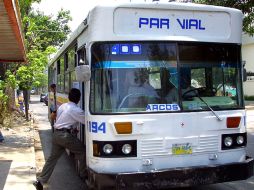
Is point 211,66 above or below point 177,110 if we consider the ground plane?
above

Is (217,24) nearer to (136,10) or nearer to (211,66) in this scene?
(211,66)

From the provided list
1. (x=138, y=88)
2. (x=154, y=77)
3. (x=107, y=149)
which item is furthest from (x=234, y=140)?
(x=107, y=149)

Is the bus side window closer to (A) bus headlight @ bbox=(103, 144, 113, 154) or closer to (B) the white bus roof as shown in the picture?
(B) the white bus roof

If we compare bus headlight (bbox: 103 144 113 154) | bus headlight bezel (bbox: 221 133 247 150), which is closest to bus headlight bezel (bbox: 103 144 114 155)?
bus headlight (bbox: 103 144 113 154)

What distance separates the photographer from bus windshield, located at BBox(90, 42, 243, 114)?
5.75 metres

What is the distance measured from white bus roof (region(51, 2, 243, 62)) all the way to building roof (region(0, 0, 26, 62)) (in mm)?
1056

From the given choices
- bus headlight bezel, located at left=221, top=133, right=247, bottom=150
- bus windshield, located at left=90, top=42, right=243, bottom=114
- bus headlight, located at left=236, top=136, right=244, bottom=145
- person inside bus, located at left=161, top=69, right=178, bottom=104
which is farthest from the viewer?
bus headlight, located at left=236, top=136, right=244, bottom=145

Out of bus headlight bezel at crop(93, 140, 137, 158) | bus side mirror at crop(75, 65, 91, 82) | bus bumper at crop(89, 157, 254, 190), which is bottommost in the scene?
bus bumper at crop(89, 157, 254, 190)

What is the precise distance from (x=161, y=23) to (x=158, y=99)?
107cm

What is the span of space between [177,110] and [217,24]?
4.78ft

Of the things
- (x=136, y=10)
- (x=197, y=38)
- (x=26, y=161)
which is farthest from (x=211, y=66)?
(x=26, y=161)

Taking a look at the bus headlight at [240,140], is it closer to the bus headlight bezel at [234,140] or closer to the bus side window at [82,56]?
the bus headlight bezel at [234,140]

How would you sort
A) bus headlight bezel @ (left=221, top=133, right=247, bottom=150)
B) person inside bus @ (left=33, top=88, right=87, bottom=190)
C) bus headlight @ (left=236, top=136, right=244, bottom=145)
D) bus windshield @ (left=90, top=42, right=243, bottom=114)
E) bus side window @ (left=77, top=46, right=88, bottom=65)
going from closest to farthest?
bus windshield @ (left=90, top=42, right=243, bottom=114) → bus side window @ (left=77, top=46, right=88, bottom=65) → bus headlight bezel @ (left=221, top=133, right=247, bottom=150) → bus headlight @ (left=236, top=136, right=244, bottom=145) → person inside bus @ (left=33, top=88, right=87, bottom=190)

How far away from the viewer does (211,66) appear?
625 cm
